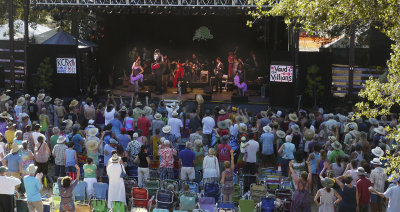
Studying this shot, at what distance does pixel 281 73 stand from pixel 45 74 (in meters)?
8.16

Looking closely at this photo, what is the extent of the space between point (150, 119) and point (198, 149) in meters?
2.62

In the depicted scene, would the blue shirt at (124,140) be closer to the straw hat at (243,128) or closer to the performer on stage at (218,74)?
the straw hat at (243,128)

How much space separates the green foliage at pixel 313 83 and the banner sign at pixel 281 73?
0.71m

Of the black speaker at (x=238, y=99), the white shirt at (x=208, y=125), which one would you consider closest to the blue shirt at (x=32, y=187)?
the white shirt at (x=208, y=125)

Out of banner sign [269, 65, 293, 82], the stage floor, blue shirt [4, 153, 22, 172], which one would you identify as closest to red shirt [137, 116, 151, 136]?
blue shirt [4, 153, 22, 172]

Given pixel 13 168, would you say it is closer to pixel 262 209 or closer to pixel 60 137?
pixel 60 137

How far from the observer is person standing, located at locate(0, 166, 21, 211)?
10.6 meters

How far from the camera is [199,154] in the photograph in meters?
12.9

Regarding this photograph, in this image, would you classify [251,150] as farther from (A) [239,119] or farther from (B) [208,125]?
(B) [208,125]

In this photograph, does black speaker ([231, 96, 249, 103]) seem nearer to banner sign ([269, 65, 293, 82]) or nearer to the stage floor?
the stage floor

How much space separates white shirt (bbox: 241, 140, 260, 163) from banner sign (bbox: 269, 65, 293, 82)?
771 cm

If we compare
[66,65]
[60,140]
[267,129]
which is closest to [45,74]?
[66,65]

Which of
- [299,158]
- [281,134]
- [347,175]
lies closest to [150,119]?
[281,134]

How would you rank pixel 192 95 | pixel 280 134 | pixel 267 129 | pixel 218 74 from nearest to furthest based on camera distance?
pixel 280 134, pixel 267 129, pixel 192 95, pixel 218 74
